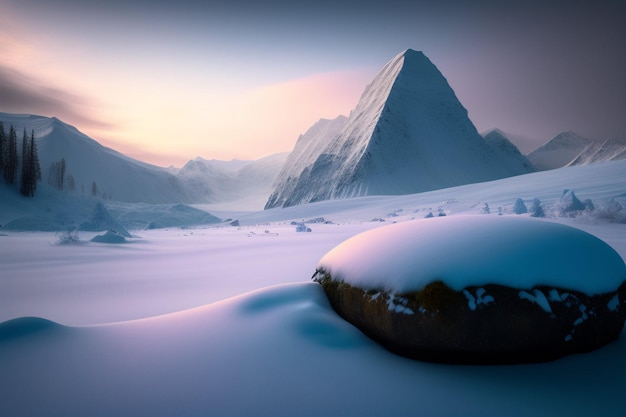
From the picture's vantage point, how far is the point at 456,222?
93.8 inches

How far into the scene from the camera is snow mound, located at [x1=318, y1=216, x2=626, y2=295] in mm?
1771

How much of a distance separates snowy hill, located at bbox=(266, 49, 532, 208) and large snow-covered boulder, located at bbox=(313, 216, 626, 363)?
41.9 meters

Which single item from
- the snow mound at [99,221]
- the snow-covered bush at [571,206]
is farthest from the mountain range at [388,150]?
the snow-covered bush at [571,206]

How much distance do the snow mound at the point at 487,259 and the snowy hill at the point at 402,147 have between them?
41.7m

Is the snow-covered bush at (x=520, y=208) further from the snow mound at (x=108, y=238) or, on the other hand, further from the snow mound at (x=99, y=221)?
the snow mound at (x=99, y=221)

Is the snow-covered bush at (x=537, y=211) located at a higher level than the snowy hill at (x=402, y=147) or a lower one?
lower

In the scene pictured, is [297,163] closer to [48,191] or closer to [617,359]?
[48,191]

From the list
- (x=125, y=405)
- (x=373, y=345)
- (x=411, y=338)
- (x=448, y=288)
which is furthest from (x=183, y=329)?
(x=448, y=288)

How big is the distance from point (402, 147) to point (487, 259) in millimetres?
52776

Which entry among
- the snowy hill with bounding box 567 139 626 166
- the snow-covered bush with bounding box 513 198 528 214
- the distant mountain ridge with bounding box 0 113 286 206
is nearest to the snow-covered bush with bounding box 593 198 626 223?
the snow-covered bush with bounding box 513 198 528 214

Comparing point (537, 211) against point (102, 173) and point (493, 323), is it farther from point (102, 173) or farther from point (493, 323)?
point (102, 173)

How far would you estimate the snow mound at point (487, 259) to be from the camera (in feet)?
5.81

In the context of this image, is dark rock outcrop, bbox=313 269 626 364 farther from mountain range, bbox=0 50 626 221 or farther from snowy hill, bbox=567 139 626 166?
snowy hill, bbox=567 139 626 166

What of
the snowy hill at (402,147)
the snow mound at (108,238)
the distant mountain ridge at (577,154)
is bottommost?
the snow mound at (108,238)
